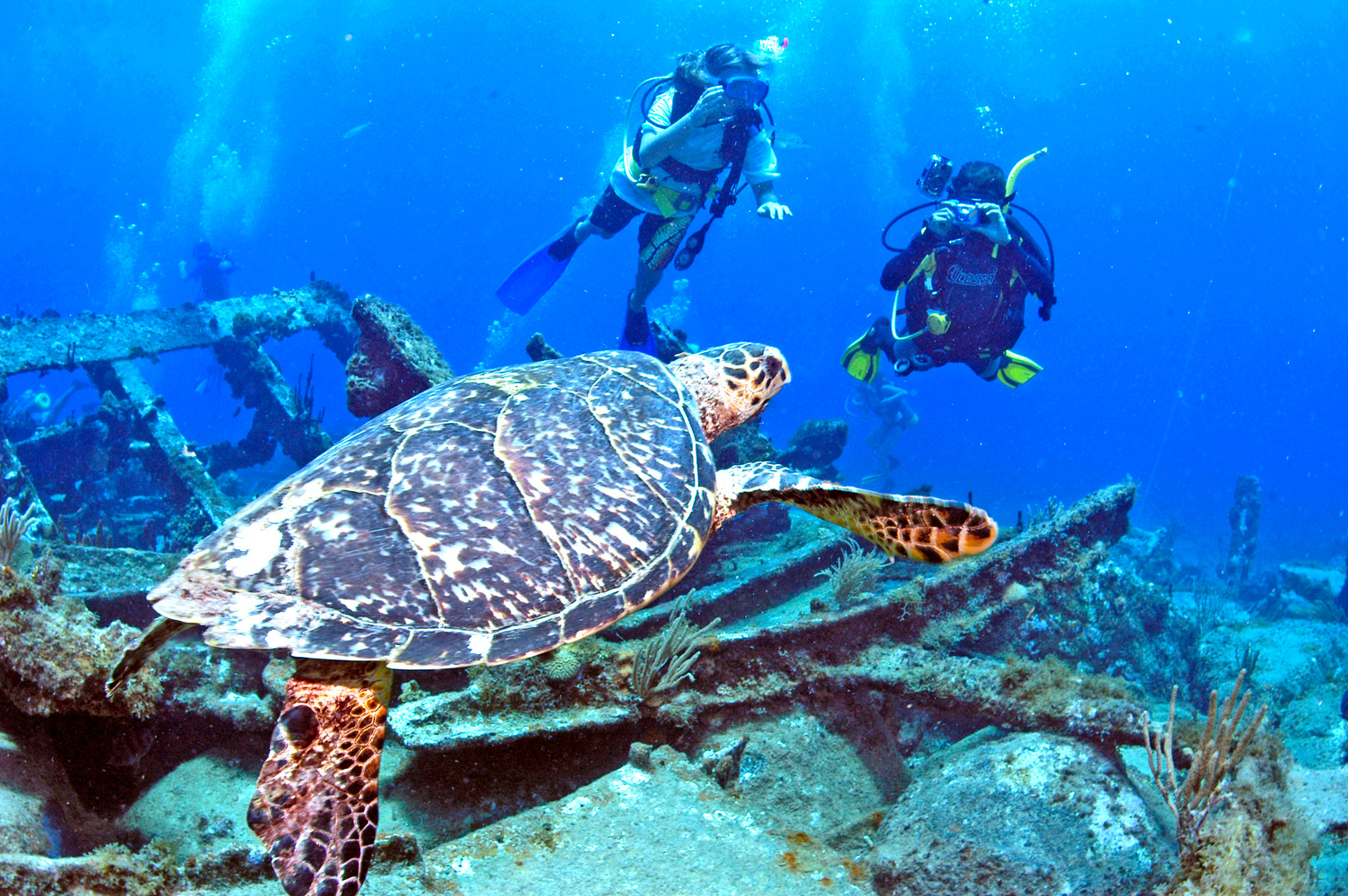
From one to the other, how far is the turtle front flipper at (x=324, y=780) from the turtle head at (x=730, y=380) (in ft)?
7.87

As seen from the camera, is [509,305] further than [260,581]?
Yes

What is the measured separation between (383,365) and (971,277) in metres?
6.14

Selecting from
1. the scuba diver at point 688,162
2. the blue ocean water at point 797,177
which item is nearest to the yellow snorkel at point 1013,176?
the scuba diver at point 688,162

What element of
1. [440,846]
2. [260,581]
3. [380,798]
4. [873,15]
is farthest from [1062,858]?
[873,15]

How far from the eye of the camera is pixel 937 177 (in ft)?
23.5

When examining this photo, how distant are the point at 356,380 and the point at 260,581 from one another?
120 inches

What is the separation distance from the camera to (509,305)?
845cm

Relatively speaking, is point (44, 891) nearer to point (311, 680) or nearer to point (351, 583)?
point (311, 680)

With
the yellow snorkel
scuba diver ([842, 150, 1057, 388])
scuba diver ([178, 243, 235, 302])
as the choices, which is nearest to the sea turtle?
scuba diver ([842, 150, 1057, 388])

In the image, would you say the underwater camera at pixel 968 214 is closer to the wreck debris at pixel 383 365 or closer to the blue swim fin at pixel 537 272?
the blue swim fin at pixel 537 272

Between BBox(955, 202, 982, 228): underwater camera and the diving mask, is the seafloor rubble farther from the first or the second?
the diving mask

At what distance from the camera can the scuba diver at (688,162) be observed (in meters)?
6.86

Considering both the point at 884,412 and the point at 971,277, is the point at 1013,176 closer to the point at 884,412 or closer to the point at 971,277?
the point at 971,277

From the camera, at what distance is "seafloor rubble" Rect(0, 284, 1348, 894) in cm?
225
